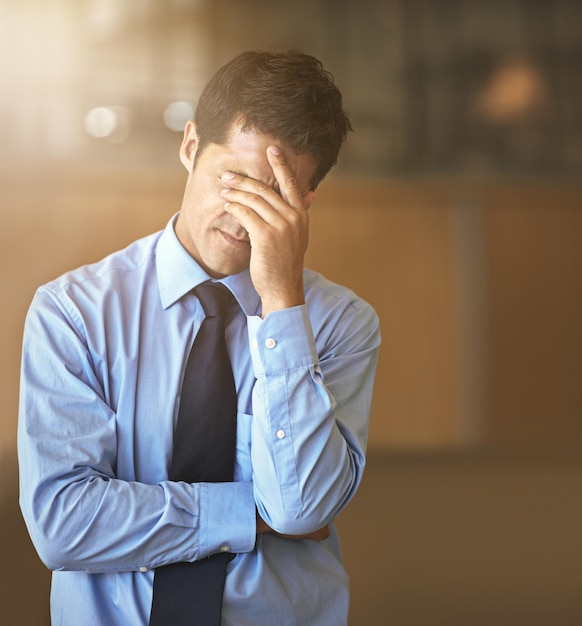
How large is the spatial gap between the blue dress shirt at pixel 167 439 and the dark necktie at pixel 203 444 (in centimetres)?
2

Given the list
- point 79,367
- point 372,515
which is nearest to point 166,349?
point 79,367

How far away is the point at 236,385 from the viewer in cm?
152

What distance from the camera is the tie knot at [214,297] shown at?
5.07 ft

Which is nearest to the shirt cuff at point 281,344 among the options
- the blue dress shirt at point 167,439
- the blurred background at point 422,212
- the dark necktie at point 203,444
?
the blue dress shirt at point 167,439

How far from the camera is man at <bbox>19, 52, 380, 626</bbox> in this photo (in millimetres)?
1293

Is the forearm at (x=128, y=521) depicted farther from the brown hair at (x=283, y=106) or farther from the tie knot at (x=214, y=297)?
the brown hair at (x=283, y=106)

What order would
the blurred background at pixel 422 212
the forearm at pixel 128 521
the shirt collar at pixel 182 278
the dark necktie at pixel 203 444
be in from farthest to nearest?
the blurred background at pixel 422 212
the shirt collar at pixel 182 278
the dark necktie at pixel 203 444
the forearm at pixel 128 521

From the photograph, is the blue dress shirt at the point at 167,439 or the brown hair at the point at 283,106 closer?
the blue dress shirt at the point at 167,439

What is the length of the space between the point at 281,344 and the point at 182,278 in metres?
0.33

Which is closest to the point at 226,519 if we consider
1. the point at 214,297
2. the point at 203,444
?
the point at 203,444

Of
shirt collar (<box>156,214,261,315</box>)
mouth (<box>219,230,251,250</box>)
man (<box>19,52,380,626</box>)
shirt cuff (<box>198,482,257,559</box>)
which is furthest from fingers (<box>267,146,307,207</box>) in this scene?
shirt cuff (<box>198,482,257,559</box>)

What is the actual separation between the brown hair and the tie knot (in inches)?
10.7

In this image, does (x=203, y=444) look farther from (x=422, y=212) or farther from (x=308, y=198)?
(x=422, y=212)

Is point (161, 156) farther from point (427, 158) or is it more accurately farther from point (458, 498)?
point (458, 498)
